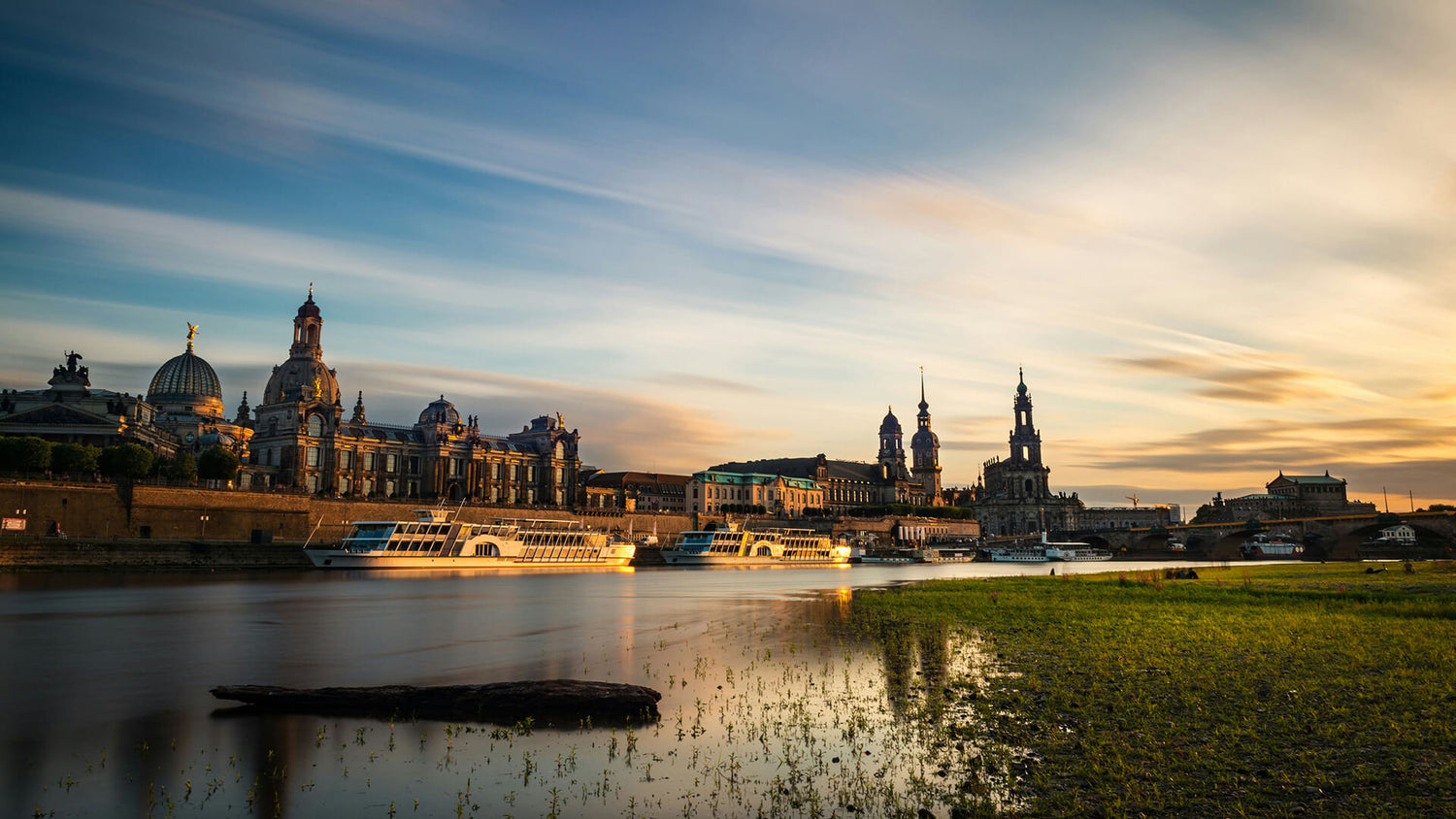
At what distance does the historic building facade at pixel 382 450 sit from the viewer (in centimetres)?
12706

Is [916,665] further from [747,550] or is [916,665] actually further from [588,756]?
[747,550]

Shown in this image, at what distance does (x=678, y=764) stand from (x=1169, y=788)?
21.8ft

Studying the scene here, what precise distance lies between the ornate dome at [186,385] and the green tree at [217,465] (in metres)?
53.4

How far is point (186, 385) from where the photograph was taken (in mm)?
142875

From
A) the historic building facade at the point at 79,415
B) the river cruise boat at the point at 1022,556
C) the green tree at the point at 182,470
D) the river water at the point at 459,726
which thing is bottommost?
the river cruise boat at the point at 1022,556

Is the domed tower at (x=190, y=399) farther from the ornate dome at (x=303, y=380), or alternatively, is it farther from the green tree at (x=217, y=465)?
the green tree at (x=217, y=465)

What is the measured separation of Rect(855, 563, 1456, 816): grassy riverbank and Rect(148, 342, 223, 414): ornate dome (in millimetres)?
144853

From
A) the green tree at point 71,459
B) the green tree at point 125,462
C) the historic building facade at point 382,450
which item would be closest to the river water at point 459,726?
the green tree at point 125,462

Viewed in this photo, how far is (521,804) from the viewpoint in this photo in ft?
38.7

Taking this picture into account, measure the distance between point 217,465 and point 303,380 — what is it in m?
49.3

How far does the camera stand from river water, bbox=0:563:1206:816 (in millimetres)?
12102

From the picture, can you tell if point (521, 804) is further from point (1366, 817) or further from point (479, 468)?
point (479, 468)

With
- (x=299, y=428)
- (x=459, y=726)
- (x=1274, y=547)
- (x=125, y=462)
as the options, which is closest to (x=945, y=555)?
(x=1274, y=547)

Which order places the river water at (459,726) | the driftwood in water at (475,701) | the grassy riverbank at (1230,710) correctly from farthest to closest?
1. the driftwood in water at (475,701)
2. the river water at (459,726)
3. the grassy riverbank at (1230,710)
